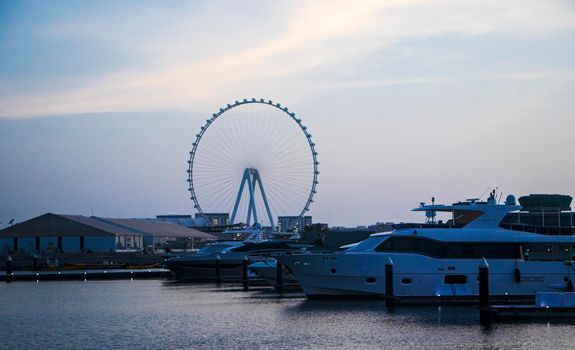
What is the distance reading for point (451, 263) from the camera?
156 feet

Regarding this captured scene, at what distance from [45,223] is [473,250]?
69759mm

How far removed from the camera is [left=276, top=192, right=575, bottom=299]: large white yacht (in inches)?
1874

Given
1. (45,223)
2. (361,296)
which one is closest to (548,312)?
(361,296)

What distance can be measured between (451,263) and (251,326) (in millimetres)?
11006

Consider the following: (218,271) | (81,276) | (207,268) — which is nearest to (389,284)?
(218,271)

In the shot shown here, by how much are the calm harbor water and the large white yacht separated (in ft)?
4.61

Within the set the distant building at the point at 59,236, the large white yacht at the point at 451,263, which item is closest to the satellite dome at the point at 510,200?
the large white yacht at the point at 451,263

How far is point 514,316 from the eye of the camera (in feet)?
131

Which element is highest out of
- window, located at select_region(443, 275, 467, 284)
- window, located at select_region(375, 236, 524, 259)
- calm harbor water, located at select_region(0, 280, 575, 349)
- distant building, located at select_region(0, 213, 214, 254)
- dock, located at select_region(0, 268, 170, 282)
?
distant building, located at select_region(0, 213, 214, 254)

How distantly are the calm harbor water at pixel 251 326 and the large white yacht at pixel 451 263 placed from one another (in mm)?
1405

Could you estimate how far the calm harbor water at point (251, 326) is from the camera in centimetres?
3675

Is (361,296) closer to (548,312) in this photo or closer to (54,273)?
(548,312)

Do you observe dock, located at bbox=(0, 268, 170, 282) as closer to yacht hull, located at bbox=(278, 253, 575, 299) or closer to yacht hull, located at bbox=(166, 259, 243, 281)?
yacht hull, located at bbox=(166, 259, 243, 281)

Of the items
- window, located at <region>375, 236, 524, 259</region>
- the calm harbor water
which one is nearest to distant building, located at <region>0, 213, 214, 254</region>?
the calm harbor water
